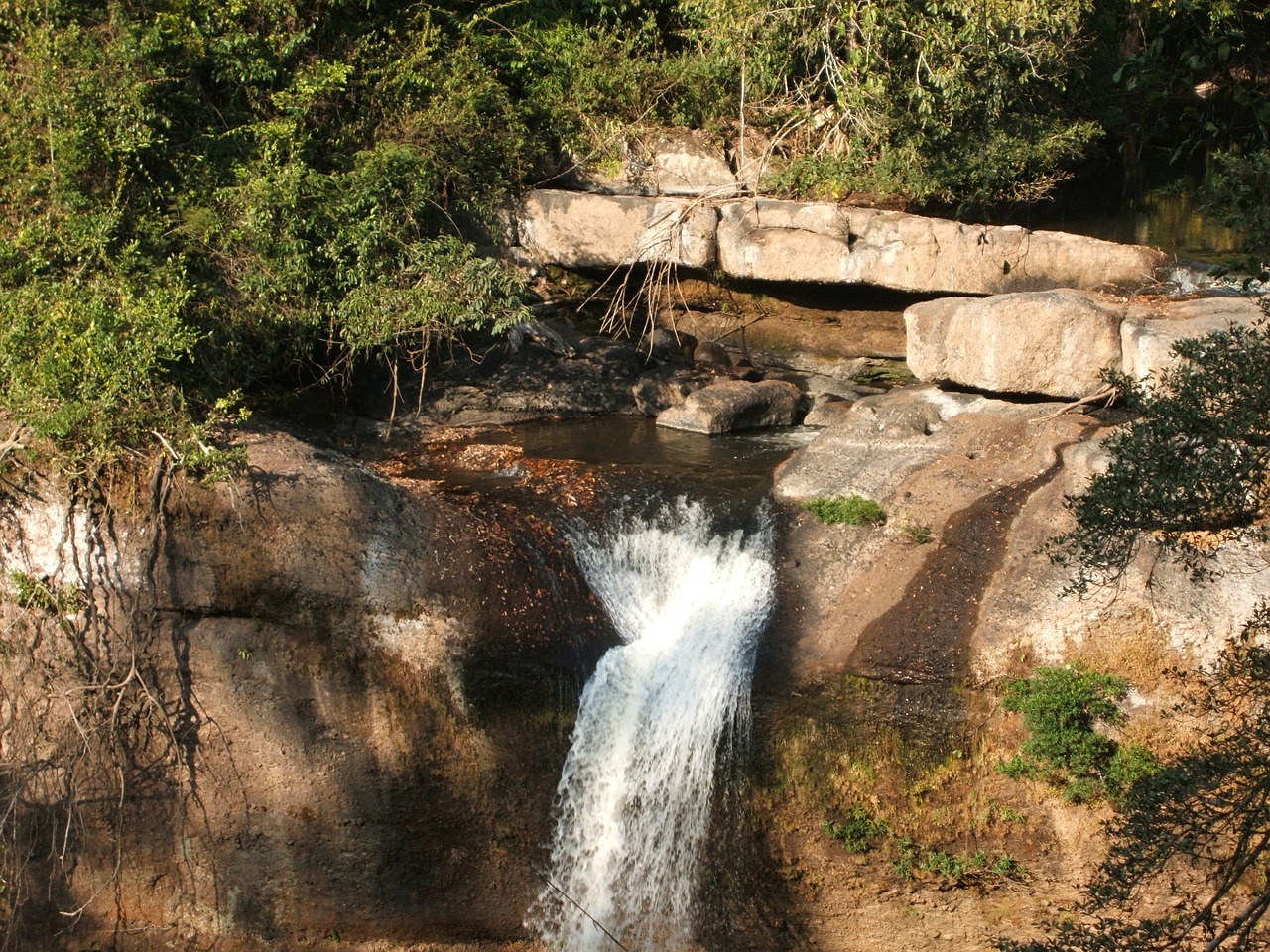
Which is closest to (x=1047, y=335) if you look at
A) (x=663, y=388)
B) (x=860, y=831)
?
(x=663, y=388)

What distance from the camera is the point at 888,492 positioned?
11.4m

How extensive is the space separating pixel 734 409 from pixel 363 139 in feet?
17.2

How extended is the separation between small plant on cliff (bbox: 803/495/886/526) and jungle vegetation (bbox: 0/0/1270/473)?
3.67m

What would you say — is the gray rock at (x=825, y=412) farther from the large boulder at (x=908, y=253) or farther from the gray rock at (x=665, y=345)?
the gray rock at (x=665, y=345)

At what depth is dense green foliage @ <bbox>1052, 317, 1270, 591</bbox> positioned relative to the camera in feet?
20.6

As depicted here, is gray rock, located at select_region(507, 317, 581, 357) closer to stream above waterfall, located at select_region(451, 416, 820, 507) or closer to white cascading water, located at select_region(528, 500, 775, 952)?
stream above waterfall, located at select_region(451, 416, 820, 507)

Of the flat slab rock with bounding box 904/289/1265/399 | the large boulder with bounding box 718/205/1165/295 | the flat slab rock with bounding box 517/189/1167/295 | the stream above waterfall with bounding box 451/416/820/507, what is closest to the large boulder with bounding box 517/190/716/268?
the flat slab rock with bounding box 517/189/1167/295

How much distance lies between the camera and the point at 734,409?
14.0m

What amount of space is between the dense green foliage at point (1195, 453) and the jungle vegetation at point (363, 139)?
2.72m

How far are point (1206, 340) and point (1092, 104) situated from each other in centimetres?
1126

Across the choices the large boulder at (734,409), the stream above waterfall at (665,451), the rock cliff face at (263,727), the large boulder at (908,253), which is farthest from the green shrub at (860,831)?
the large boulder at (908,253)

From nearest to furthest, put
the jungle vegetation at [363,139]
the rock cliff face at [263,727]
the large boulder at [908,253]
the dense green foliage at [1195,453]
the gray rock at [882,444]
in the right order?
the dense green foliage at [1195,453] → the rock cliff face at [263,727] → the jungle vegetation at [363,139] → the gray rock at [882,444] → the large boulder at [908,253]

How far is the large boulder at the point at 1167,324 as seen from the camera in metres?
11.2

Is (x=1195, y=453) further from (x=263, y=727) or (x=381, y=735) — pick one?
(x=263, y=727)
